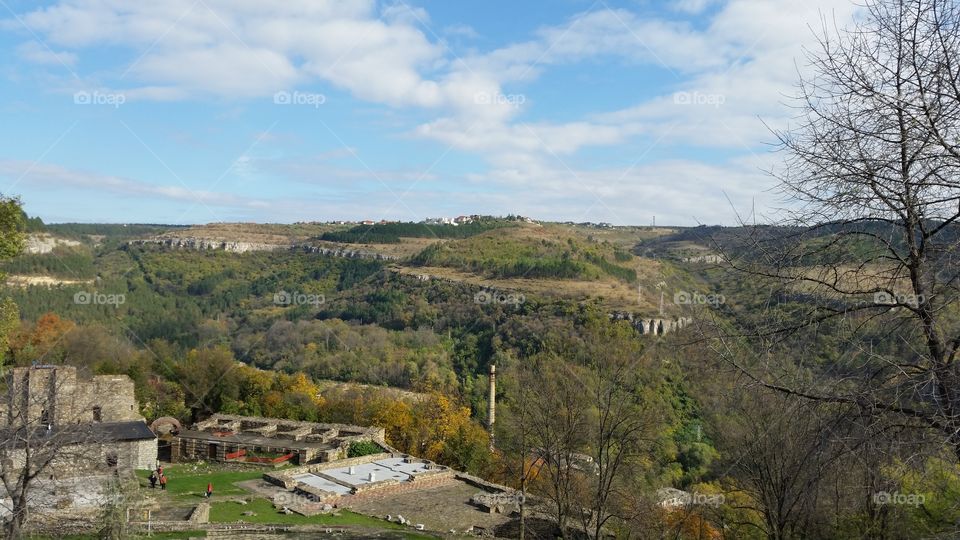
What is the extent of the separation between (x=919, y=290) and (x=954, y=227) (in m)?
0.53

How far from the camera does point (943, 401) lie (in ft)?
14.6

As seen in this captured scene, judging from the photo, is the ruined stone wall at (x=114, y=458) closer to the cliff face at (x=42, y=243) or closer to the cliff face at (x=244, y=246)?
the cliff face at (x=42, y=243)

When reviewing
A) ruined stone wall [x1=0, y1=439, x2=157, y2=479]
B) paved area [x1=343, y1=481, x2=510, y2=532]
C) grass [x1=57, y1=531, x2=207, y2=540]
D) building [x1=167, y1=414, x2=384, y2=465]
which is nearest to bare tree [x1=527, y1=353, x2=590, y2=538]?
paved area [x1=343, y1=481, x2=510, y2=532]

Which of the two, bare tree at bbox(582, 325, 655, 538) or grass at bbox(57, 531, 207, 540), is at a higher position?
bare tree at bbox(582, 325, 655, 538)

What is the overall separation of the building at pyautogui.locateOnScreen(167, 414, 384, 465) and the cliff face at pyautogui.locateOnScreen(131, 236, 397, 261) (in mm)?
80149

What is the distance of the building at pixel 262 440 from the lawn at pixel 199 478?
111cm

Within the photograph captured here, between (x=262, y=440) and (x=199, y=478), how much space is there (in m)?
4.95

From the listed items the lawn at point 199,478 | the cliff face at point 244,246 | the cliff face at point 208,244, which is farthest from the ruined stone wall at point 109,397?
the cliff face at point 208,244

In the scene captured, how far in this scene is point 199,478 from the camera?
77.1 ft

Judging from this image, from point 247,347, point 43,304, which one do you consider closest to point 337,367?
point 247,347

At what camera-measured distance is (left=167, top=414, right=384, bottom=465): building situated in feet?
87.7

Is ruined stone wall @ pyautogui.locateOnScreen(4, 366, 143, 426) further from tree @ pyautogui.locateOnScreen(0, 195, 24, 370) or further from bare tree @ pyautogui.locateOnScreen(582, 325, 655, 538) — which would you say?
bare tree @ pyautogui.locateOnScreen(582, 325, 655, 538)

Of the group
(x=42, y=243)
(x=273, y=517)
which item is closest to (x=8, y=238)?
(x=273, y=517)

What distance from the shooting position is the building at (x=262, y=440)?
26.7 metres
